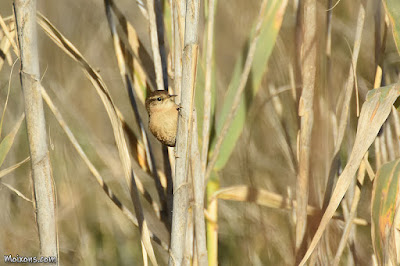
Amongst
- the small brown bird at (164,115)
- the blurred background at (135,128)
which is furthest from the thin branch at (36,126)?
the blurred background at (135,128)

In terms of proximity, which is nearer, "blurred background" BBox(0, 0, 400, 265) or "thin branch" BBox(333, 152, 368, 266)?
"thin branch" BBox(333, 152, 368, 266)

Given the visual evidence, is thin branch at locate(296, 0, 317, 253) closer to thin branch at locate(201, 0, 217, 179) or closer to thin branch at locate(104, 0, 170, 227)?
thin branch at locate(201, 0, 217, 179)

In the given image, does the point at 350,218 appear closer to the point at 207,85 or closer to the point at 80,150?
the point at 207,85

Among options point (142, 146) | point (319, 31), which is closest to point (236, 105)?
point (142, 146)

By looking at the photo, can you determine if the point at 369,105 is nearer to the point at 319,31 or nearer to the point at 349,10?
the point at 319,31

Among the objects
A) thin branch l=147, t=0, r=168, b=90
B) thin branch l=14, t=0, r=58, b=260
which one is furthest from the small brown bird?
thin branch l=14, t=0, r=58, b=260

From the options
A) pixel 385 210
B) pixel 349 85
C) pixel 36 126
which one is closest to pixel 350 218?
pixel 385 210
